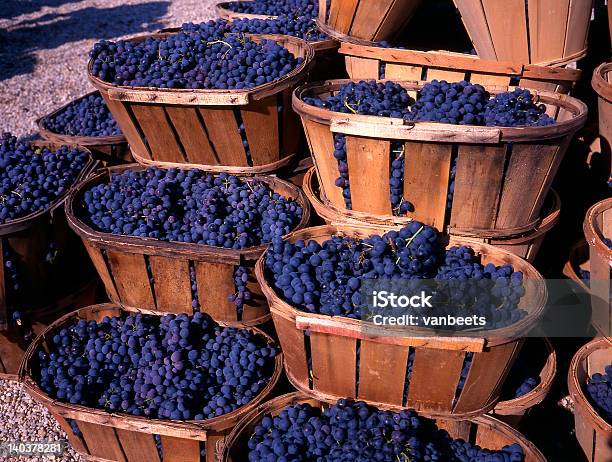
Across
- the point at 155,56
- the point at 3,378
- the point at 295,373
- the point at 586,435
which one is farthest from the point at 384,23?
the point at 3,378

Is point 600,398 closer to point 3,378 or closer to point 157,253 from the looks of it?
point 157,253

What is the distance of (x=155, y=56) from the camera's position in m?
4.08

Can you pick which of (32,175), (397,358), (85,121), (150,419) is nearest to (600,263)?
(397,358)

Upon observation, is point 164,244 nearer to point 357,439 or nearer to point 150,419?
point 150,419

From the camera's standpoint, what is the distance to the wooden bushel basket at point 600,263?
122 inches

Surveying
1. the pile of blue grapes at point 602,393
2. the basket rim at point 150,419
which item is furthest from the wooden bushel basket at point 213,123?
the pile of blue grapes at point 602,393

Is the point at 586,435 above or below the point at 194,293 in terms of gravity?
below

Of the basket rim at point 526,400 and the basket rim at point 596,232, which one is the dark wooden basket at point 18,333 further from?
the basket rim at point 596,232

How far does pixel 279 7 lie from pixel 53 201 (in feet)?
9.04

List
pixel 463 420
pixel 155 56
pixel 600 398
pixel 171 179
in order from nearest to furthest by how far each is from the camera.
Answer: pixel 463 420, pixel 600 398, pixel 171 179, pixel 155 56

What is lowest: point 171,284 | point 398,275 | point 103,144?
point 171,284

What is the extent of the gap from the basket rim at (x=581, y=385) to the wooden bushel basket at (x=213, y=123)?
2214mm

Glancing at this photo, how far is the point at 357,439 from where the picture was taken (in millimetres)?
2625

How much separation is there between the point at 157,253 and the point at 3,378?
1630 mm
